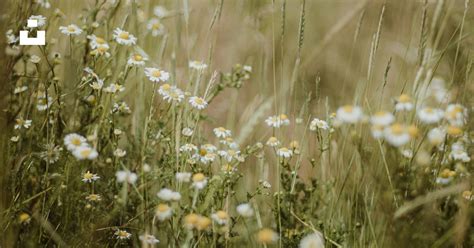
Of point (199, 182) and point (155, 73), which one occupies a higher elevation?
point (155, 73)

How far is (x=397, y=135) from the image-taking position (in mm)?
1121

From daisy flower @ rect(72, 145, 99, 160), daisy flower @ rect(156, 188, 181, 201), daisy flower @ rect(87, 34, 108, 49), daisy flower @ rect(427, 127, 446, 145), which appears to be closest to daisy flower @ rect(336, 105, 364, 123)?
daisy flower @ rect(427, 127, 446, 145)

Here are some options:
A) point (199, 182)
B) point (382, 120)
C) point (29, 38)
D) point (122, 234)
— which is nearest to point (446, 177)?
point (382, 120)

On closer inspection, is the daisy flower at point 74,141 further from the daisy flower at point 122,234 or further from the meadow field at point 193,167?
the daisy flower at point 122,234

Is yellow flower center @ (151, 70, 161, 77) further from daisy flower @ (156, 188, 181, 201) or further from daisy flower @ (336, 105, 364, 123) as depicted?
daisy flower @ (336, 105, 364, 123)

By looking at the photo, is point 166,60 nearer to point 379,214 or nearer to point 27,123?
point 27,123

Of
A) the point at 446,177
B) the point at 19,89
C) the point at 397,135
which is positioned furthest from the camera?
the point at 19,89

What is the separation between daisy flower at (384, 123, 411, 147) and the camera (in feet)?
3.63

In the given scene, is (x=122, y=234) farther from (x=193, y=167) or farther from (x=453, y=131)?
(x=453, y=131)

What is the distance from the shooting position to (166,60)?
243cm

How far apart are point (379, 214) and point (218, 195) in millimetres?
400

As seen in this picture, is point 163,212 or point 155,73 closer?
point 163,212

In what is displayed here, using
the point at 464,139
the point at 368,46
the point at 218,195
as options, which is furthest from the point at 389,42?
the point at 218,195

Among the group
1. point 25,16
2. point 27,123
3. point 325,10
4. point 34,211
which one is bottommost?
point 34,211
